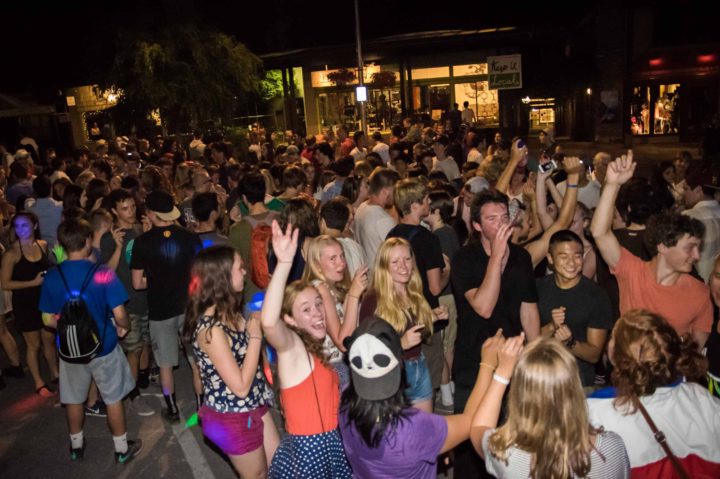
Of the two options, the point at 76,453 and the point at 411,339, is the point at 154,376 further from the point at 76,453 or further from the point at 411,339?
the point at 411,339

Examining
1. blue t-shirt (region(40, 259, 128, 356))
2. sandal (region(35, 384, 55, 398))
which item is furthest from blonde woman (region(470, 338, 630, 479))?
sandal (region(35, 384, 55, 398))

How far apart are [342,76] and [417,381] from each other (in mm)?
21505

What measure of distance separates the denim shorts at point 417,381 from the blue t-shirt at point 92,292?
261 cm

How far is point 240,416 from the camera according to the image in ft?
12.4

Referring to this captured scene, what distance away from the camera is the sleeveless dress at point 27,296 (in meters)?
6.39

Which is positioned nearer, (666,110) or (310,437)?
(310,437)

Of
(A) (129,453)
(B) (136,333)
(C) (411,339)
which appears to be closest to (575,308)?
(C) (411,339)

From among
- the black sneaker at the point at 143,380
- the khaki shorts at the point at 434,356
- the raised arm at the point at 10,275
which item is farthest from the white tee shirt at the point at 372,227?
the raised arm at the point at 10,275

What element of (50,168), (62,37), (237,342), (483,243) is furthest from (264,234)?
(62,37)

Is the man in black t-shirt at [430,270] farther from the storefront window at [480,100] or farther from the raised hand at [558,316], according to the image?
the storefront window at [480,100]

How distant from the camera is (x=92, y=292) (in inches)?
193

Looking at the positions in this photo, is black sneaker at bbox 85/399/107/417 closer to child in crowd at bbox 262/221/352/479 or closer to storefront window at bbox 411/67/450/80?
child in crowd at bbox 262/221/352/479

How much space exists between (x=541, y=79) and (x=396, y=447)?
26541 millimetres

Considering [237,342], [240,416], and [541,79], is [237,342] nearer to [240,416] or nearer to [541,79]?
[240,416]
